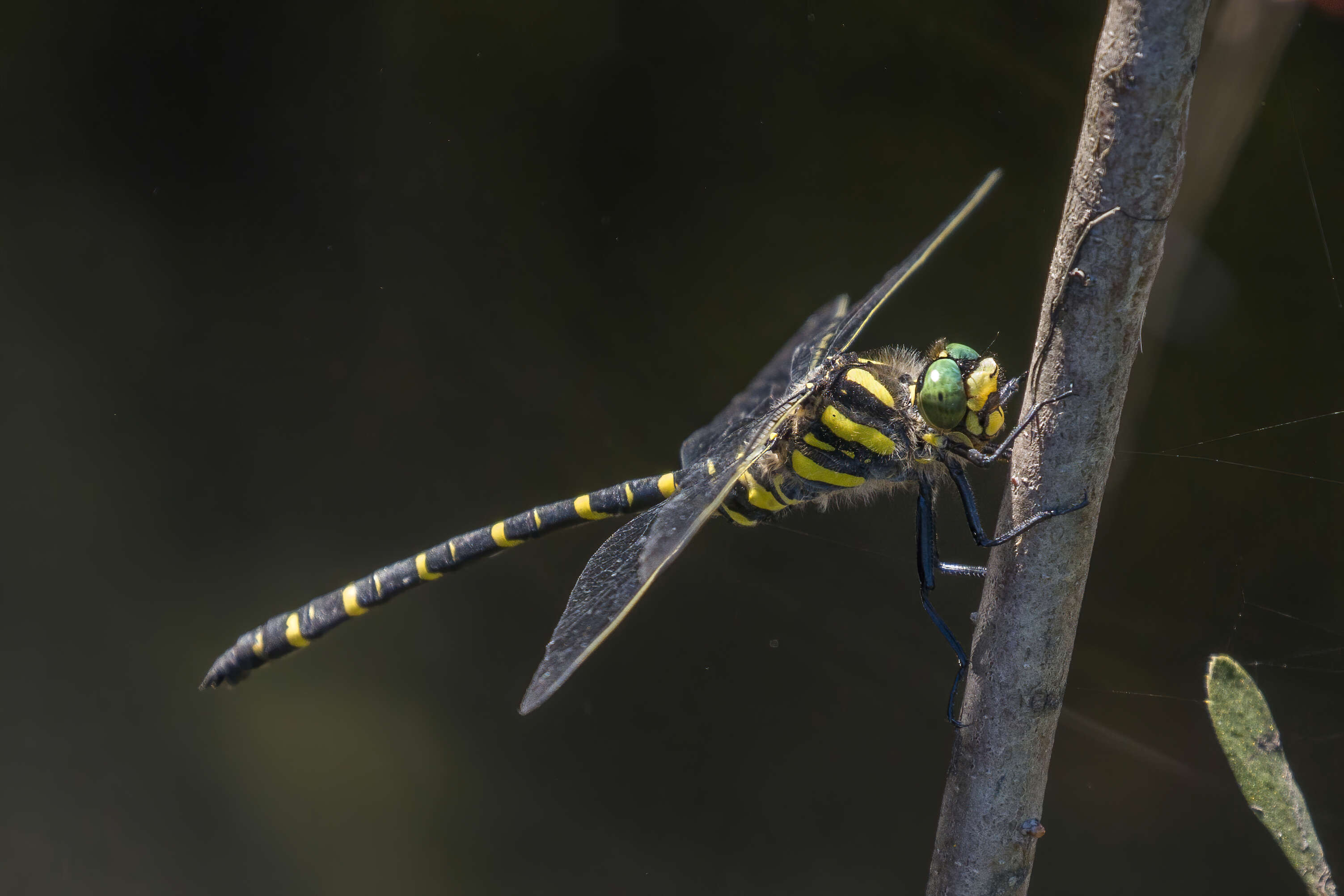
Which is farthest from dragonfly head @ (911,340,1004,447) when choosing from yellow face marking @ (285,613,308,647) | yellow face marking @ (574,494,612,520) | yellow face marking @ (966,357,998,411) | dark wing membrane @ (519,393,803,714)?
yellow face marking @ (285,613,308,647)

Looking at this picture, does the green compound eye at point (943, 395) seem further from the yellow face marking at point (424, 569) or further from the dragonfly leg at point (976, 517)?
the yellow face marking at point (424, 569)

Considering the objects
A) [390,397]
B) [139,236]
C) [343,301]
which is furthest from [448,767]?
[139,236]

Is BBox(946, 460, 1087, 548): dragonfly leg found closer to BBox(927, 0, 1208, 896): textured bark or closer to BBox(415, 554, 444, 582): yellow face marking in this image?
BBox(927, 0, 1208, 896): textured bark

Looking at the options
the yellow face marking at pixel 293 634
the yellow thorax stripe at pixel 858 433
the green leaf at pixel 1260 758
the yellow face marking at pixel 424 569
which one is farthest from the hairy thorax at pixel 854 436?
the yellow face marking at pixel 293 634

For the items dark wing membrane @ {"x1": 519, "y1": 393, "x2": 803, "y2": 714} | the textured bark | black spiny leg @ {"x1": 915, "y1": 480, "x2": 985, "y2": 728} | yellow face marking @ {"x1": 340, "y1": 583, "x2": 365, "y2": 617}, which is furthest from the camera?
yellow face marking @ {"x1": 340, "y1": 583, "x2": 365, "y2": 617}

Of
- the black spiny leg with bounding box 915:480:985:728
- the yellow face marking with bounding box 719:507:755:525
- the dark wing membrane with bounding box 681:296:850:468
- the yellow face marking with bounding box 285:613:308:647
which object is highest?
the dark wing membrane with bounding box 681:296:850:468

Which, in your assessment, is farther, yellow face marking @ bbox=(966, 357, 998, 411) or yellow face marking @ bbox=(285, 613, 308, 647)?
yellow face marking @ bbox=(285, 613, 308, 647)

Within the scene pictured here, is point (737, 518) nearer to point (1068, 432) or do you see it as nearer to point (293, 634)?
point (1068, 432)

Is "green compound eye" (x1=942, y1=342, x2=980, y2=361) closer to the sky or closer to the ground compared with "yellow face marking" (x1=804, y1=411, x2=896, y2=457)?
closer to the sky
